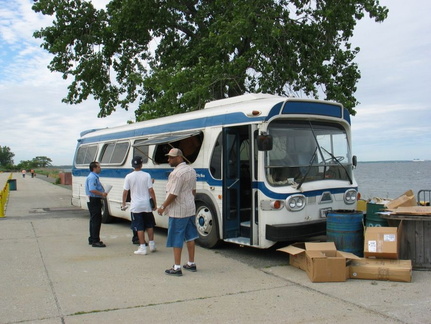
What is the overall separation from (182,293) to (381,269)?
112 inches

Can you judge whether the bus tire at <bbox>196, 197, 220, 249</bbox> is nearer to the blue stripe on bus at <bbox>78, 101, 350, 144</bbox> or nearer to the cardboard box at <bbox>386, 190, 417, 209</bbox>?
the blue stripe on bus at <bbox>78, 101, 350, 144</bbox>

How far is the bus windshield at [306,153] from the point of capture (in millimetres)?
7495

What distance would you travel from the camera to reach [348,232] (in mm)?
6977

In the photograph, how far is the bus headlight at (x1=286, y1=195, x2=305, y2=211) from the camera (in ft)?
23.7

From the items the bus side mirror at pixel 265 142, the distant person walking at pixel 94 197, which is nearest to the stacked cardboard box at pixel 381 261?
the bus side mirror at pixel 265 142

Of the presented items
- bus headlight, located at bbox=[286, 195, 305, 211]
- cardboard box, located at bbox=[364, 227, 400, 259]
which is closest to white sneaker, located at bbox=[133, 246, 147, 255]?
bus headlight, located at bbox=[286, 195, 305, 211]

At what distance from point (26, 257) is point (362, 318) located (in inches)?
237

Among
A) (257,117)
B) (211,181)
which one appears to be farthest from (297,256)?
(257,117)

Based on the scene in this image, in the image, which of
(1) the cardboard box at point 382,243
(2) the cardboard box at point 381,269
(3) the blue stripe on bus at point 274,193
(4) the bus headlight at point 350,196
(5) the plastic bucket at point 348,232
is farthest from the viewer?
(4) the bus headlight at point 350,196

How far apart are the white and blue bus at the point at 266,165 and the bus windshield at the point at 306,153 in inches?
0.7

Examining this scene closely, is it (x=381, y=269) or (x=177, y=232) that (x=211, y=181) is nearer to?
(x=177, y=232)

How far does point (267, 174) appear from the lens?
736 cm

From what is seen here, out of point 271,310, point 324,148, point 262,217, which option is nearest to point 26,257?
point 262,217

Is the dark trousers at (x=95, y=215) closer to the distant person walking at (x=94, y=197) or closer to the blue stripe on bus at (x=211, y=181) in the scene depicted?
the distant person walking at (x=94, y=197)
